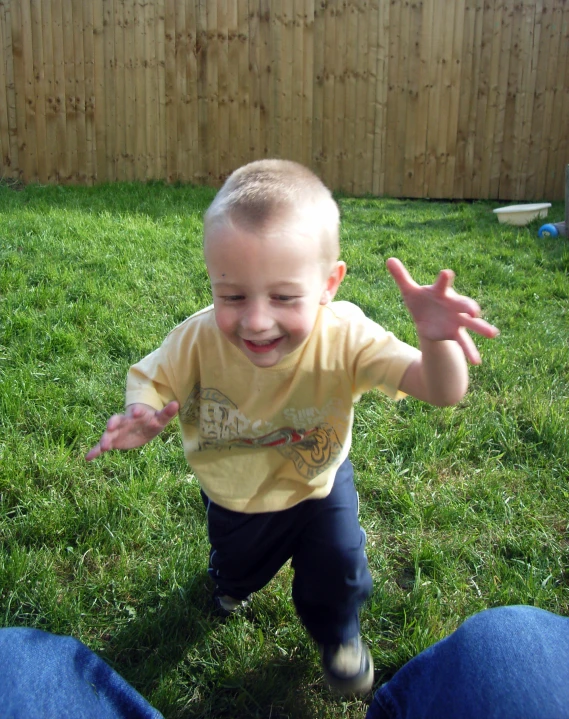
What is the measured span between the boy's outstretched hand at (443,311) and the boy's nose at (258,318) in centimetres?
28

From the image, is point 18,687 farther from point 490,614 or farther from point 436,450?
point 436,450

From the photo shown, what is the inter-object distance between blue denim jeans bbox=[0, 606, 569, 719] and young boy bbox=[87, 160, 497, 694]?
0.57 metres

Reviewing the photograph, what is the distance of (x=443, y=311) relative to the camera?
134 centimetres

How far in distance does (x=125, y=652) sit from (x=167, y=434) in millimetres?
1061

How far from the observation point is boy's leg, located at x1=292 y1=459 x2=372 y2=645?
175 cm

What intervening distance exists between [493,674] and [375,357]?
83cm

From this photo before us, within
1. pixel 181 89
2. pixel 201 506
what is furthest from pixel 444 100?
pixel 201 506

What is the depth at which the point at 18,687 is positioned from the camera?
87 centimetres

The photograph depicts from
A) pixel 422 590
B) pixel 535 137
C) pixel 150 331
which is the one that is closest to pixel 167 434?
pixel 150 331

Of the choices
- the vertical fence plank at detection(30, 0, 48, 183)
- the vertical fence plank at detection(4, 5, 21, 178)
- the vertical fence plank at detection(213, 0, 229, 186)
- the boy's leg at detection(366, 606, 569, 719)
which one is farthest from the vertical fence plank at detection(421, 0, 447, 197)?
the boy's leg at detection(366, 606, 569, 719)

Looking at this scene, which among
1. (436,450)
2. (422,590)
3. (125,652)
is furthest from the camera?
(436,450)

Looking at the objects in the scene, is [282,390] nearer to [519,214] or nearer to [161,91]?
[519,214]

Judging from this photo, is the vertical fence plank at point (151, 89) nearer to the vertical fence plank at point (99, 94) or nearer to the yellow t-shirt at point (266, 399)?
the vertical fence plank at point (99, 94)

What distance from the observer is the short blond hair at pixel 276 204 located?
142 cm
